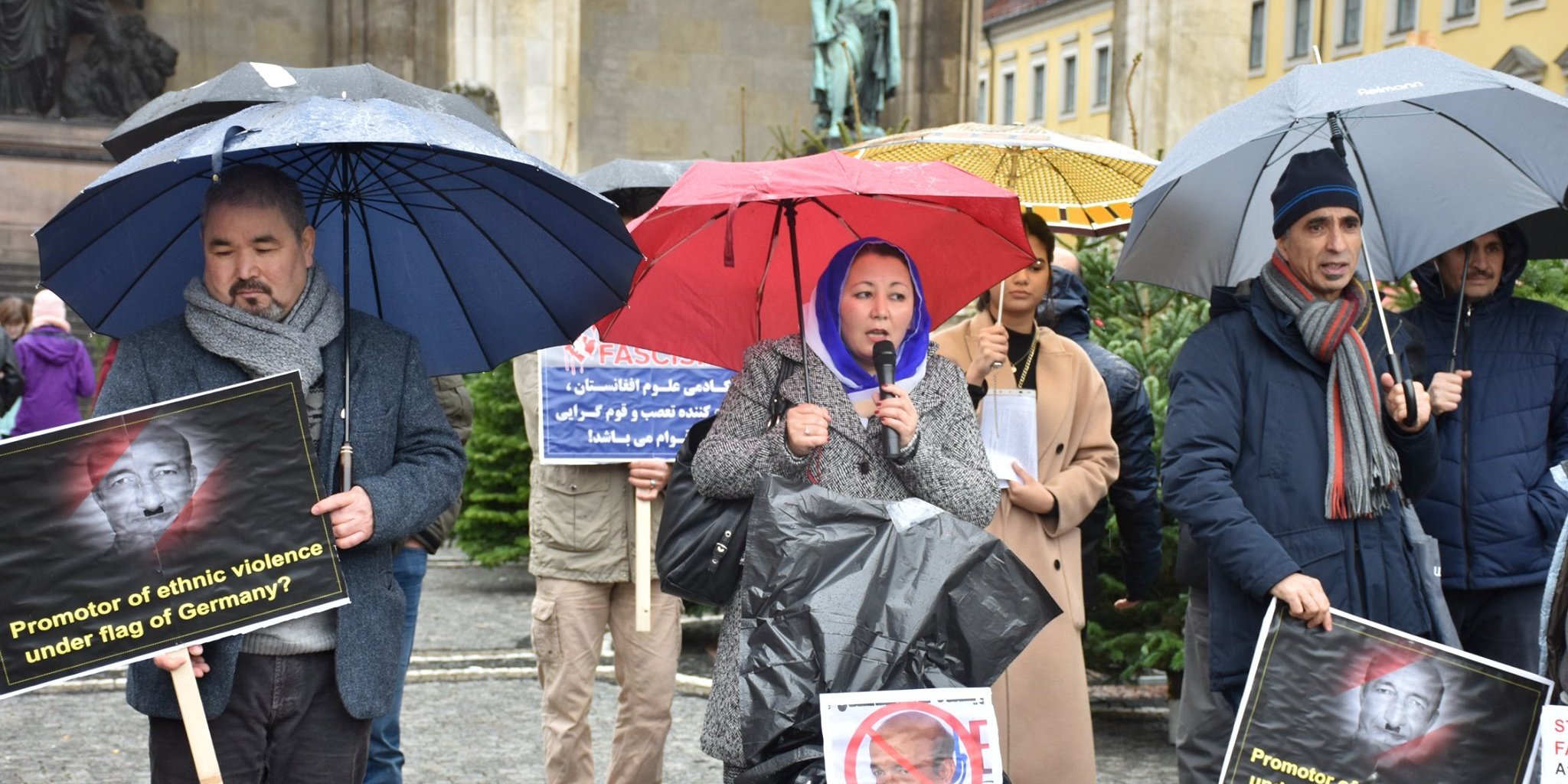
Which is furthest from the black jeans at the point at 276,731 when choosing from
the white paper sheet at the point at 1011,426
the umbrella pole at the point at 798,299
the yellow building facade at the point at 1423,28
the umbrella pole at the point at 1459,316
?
the yellow building facade at the point at 1423,28

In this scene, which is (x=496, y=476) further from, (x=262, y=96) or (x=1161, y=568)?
(x=262, y=96)

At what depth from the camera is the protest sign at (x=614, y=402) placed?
5863mm

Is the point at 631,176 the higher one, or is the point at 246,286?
the point at 631,176

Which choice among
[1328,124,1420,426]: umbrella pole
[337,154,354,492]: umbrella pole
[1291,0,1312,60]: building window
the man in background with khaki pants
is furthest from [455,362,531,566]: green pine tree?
[1291,0,1312,60]: building window

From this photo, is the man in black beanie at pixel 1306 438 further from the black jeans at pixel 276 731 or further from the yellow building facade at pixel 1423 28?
the yellow building facade at pixel 1423 28

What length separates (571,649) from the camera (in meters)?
5.86

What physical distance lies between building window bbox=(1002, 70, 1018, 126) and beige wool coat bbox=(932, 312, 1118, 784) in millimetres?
65089

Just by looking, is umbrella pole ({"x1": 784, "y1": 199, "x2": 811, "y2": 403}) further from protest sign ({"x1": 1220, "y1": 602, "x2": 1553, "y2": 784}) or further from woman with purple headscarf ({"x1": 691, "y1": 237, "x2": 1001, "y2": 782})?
protest sign ({"x1": 1220, "y1": 602, "x2": 1553, "y2": 784})

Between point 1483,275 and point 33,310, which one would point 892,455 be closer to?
point 1483,275

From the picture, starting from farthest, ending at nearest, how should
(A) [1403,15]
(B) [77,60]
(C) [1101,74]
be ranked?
(C) [1101,74] < (A) [1403,15] < (B) [77,60]

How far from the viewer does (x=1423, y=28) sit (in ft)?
132

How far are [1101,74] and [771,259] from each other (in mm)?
59607

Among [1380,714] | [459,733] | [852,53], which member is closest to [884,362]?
[1380,714]

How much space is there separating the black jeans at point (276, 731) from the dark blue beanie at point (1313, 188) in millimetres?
2527
